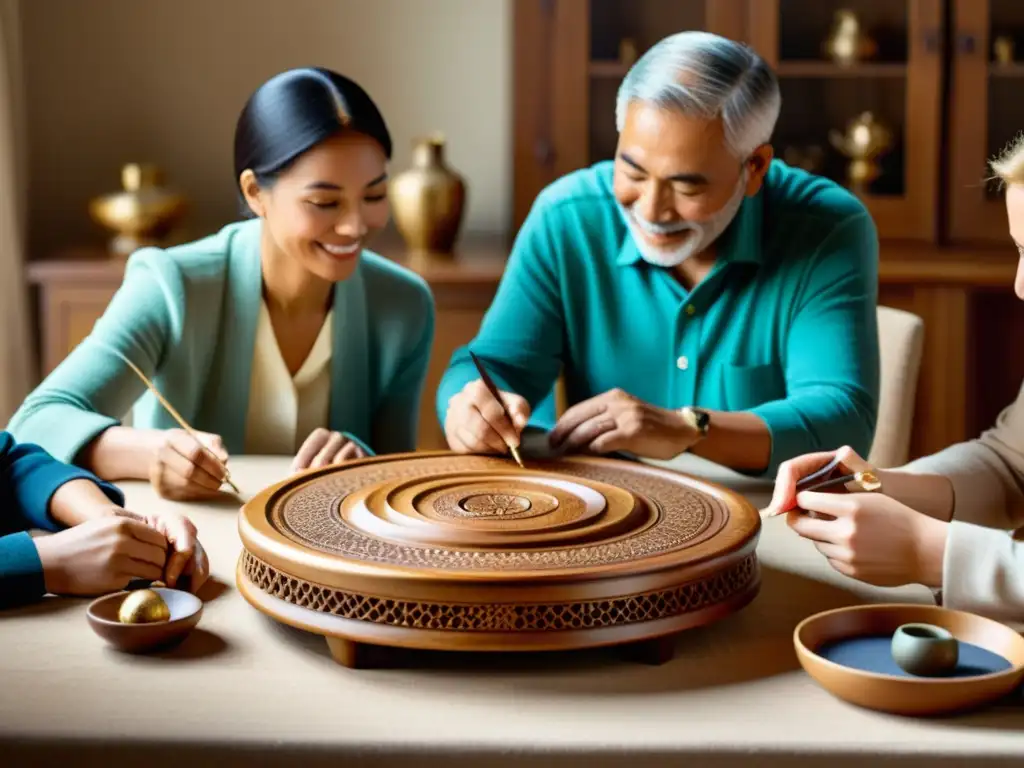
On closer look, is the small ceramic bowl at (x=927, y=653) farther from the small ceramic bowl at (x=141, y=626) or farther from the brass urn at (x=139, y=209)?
the brass urn at (x=139, y=209)

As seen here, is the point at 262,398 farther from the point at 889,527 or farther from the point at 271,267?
the point at 889,527

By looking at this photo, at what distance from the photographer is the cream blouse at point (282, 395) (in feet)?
6.99

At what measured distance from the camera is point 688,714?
107cm

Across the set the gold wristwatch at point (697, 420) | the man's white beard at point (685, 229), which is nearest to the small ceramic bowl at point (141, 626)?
the gold wristwatch at point (697, 420)

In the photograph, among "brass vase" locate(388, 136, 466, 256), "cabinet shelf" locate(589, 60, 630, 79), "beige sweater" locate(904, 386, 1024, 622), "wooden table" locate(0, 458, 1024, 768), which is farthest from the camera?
"cabinet shelf" locate(589, 60, 630, 79)

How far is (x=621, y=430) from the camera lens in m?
A: 1.72

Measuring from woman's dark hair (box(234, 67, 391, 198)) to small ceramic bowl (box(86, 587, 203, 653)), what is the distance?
0.92m

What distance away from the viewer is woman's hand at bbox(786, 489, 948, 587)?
1275 millimetres

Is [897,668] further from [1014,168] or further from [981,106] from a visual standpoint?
[981,106]

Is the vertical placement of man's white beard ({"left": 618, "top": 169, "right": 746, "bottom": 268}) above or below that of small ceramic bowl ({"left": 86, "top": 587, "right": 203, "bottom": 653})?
above

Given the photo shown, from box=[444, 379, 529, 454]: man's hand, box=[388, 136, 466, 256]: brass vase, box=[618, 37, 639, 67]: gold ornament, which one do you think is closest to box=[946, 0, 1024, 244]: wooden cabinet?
box=[618, 37, 639, 67]: gold ornament

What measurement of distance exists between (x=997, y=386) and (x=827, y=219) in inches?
68.8

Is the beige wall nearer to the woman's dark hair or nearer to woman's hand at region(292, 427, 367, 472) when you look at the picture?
the woman's dark hair

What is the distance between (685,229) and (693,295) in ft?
0.43
